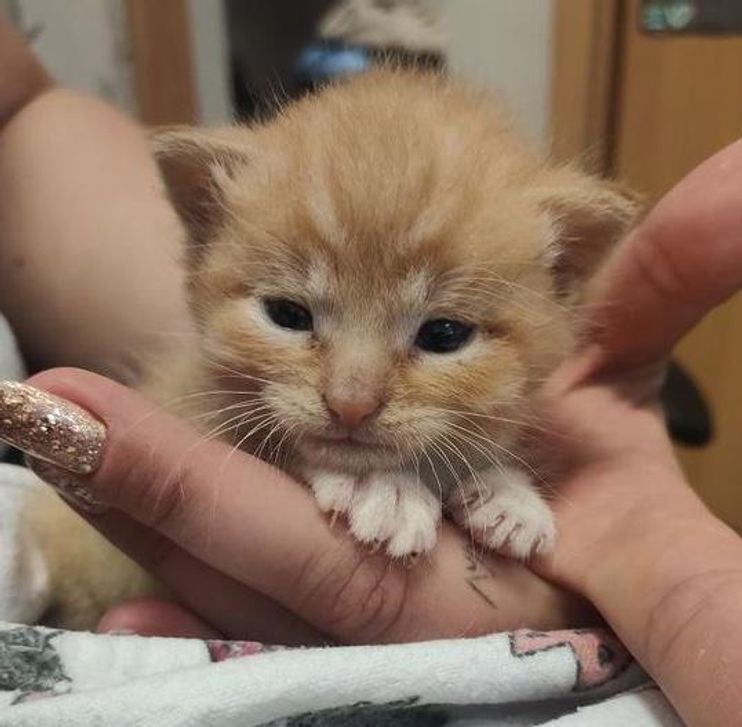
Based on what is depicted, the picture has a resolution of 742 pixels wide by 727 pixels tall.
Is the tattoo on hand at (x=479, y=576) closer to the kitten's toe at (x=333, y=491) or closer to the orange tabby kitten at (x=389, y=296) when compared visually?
the orange tabby kitten at (x=389, y=296)

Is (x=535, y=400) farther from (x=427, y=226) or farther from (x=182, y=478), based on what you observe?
(x=182, y=478)

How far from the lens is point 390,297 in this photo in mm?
828

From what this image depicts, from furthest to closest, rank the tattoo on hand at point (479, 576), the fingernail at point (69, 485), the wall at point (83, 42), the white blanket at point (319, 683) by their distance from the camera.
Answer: the wall at point (83, 42) < the tattoo on hand at point (479, 576) < the fingernail at point (69, 485) < the white blanket at point (319, 683)

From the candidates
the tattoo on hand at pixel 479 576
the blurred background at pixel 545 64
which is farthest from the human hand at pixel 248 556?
the blurred background at pixel 545 64

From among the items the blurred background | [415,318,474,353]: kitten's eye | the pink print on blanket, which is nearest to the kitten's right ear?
[415,318,474,353]: kitten's eye

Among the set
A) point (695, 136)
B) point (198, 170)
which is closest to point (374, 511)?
point (198, 170)

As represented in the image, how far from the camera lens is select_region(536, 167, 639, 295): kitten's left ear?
913 mm

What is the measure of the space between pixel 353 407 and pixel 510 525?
0.62 ft

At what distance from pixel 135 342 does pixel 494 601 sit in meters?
0.63

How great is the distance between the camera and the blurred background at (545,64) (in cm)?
240

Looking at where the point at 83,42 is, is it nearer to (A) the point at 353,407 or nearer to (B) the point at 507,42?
(B) the point at 507,42

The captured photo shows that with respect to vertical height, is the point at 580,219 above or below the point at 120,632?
above

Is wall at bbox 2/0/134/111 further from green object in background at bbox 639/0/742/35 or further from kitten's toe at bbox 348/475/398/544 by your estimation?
kitten's toe at bbox 348/475/398/544

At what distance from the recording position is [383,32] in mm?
2594
